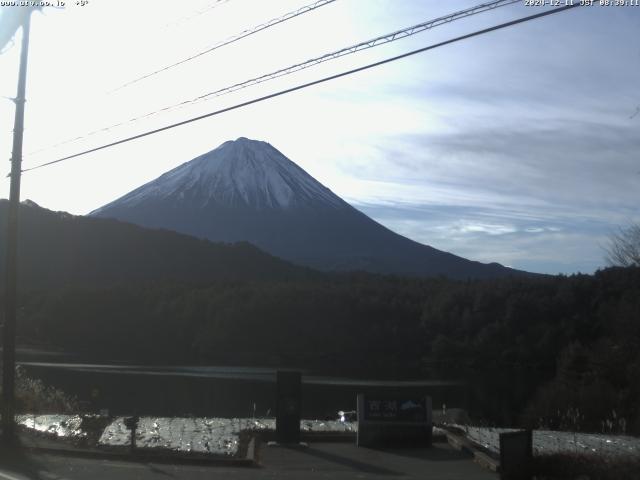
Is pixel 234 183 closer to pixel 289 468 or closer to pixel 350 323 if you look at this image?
pixel 350 323

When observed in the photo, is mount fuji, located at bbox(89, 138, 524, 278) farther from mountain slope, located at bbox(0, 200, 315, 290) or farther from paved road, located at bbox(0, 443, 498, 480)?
paved road, located at bbox(0, 443, 498, 480)

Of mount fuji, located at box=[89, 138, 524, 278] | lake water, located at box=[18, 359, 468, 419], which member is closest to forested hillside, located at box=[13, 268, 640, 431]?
lake water, located at box=[18, 359, 468, 419]

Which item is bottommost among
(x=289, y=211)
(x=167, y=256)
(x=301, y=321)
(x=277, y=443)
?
(x=277, y=443)

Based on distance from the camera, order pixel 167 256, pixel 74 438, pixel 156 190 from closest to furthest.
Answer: pixel 74 438 < pixel 167 256 < pixel 156 190

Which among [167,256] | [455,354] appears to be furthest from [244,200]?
[455,354]

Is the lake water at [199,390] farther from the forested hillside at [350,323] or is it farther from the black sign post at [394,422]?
the black sign post at [394,422]

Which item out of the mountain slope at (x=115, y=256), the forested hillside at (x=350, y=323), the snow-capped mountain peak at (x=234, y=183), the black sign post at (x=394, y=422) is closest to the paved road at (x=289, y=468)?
the black sign post at (x=394, y=422)

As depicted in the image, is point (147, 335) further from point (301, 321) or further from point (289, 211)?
point (289, 211)

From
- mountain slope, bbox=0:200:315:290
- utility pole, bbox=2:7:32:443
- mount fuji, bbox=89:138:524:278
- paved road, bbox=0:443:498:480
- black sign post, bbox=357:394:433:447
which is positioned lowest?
paved road, bbox=0:443:498:480
